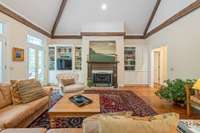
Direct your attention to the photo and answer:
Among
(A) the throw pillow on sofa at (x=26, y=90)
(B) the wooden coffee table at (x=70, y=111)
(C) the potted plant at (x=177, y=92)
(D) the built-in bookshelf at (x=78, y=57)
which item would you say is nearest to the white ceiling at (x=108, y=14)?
(D) the built-in bookshelf at (x=78, y=57)

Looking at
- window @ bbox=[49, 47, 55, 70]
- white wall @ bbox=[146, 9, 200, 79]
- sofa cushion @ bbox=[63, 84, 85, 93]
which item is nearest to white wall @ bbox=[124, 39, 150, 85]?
white wall @ bbox=[146, 9, 200, 79]

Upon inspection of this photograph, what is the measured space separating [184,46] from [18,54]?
17.2 feet

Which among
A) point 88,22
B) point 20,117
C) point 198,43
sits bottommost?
point 20,117

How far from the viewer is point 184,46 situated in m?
5.86

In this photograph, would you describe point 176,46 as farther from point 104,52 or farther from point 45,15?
point 45,15

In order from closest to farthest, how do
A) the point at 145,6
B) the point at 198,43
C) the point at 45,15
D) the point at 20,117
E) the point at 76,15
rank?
the point at 20,117
the point at 198,43
the point at 45,15
the point at 145,6
the point at 76,15

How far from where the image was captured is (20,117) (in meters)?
2.94

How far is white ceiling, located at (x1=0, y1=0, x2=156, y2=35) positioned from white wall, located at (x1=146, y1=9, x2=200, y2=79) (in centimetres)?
182

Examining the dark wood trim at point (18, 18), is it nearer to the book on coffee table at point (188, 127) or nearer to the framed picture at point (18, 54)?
the framed picture at point (18, 54)

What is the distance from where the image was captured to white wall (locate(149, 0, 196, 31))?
6033 mm

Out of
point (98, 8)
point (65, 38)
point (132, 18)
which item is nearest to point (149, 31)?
point (132, 18)

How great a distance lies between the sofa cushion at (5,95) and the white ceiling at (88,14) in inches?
155

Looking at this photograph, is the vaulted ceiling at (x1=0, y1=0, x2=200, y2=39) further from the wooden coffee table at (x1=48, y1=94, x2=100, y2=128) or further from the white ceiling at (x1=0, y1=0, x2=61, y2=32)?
the wooden coffee table at (x1=48, y1=94, x2=100, y2=128)

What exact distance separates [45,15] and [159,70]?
5896mm
